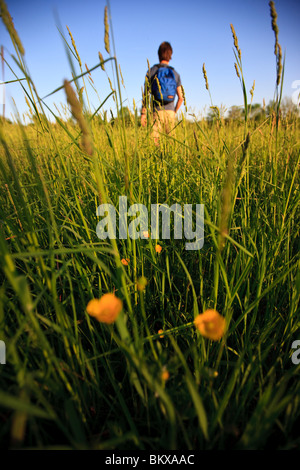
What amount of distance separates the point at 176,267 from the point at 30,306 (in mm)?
561

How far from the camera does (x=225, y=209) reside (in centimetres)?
32

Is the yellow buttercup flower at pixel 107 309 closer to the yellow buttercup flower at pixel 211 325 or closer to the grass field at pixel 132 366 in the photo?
the grass field at pixel 132 366

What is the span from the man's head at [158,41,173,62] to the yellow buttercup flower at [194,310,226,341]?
12.9ft

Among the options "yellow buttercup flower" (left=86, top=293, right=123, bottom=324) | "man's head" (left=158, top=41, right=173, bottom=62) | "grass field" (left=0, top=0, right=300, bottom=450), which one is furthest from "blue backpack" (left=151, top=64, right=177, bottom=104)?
"yellow buttercup flower" (left=86, top=293, right=123, bottom=324)

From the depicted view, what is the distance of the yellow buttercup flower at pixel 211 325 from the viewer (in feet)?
1.21

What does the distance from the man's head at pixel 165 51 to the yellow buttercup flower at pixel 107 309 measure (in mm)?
3937

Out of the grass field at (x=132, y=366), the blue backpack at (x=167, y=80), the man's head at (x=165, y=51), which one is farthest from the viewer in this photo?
the man's head at (x=165, y=51)

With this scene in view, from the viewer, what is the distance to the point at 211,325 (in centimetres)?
38

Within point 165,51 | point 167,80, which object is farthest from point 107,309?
point 165,51

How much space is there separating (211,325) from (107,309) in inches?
7.4

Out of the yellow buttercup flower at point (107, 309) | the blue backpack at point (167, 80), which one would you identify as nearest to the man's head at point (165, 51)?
the blue backpack at point (167, 80)

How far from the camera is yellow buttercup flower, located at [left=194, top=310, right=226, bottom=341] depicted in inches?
14.5

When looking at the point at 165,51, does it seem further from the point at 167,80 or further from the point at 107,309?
the point at 107,309

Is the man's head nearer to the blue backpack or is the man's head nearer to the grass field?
the blue backpack
